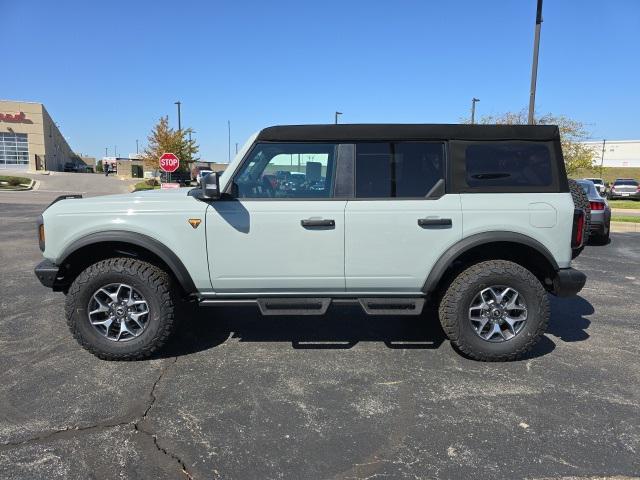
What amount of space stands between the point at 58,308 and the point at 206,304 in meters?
2.49

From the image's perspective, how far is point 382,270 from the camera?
387cm

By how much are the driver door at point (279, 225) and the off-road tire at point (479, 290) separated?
0.96 m

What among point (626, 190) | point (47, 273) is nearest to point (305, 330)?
point (47, 273)

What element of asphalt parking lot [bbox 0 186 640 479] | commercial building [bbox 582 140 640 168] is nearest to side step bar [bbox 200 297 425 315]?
asphalt parking lot [bbox 0 186 640 479]

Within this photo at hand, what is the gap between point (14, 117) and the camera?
171 feet

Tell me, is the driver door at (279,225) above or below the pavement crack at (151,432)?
above

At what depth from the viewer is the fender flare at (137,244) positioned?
3.74 metres

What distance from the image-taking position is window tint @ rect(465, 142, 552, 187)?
12.8ft

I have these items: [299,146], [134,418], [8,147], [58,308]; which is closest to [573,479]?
[134,418]

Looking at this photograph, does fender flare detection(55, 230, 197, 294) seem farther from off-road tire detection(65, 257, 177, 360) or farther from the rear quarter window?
the rear quarter window

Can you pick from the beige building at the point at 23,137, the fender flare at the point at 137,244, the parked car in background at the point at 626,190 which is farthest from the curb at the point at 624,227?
the beige building at the point at 23,137

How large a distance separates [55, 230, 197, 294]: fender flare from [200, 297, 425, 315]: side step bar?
0.36m

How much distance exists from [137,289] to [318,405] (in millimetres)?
1770

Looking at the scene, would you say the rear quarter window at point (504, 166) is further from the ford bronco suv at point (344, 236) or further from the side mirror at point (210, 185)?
the side mirror at point (210, 185)
